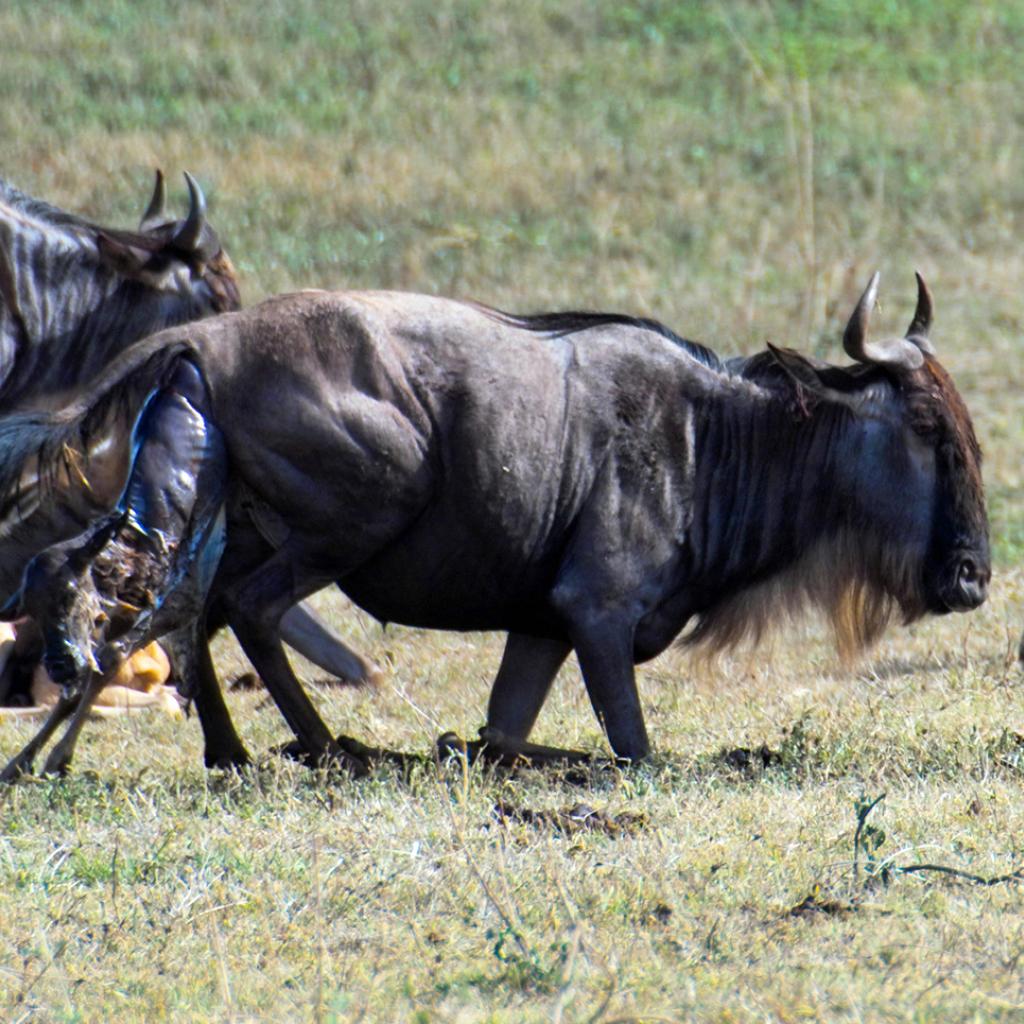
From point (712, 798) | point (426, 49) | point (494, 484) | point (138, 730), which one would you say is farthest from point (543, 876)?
point (426, 49)

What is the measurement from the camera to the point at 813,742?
6719 millimetres

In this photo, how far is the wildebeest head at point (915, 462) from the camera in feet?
22.4

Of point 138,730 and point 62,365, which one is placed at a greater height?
point 62,365

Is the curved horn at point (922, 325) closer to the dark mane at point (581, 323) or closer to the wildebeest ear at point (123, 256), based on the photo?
the dark mane at point (581, 323)

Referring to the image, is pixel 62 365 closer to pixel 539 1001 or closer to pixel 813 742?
pixel 813 742

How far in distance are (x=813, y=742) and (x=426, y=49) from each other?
1971cm

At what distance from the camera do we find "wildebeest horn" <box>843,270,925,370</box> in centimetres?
645

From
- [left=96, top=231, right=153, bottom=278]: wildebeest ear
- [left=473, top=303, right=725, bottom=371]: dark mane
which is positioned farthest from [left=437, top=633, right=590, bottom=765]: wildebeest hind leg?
[left=96, top=231, right=153, bottom=278]: wildebeest ear

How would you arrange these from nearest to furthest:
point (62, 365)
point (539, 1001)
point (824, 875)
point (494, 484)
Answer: point (539, 1001) → point (824, 875) → point (494, 484) → point (62, 365)

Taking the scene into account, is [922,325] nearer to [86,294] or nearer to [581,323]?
[581,323]

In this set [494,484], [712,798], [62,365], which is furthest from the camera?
[62,365]

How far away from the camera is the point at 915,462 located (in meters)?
6.86

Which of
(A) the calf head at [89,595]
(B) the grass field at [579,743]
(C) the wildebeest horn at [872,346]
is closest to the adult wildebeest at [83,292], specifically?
(B) the grass field at [579,743]

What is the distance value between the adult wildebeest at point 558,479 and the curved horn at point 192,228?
1.71 m
